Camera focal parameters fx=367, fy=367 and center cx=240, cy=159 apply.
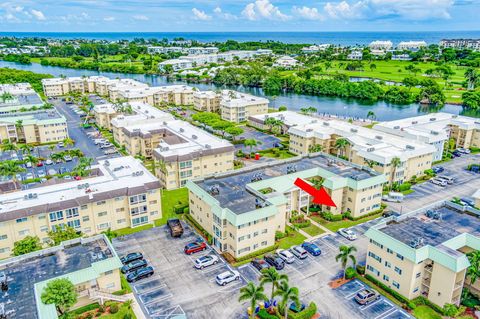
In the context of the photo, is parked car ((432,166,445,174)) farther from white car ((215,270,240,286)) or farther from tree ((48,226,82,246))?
tree ((48,226,82,246))

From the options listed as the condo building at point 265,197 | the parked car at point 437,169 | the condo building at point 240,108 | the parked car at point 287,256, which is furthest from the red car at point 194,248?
the condo building at point 240,108

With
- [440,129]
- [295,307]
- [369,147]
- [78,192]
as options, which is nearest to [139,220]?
[78,192]

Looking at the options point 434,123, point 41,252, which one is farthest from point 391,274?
point 434,123

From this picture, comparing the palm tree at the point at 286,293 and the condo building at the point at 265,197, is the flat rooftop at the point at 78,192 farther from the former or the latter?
the palm tree at the point at 286,293

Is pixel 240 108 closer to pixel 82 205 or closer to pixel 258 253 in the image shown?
pixel 82 205

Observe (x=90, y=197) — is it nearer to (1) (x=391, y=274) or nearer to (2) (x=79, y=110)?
(1) (x=391, y=274)

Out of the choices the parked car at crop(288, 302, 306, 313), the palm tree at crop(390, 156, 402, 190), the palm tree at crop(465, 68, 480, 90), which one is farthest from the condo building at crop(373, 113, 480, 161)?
the palm tree at crop(465, 68, 480, 90)
